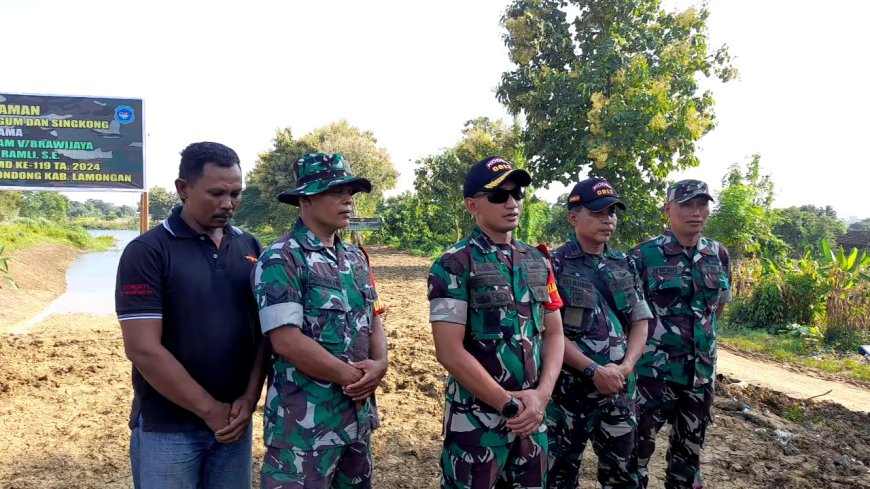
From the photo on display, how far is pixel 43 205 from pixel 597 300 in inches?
2160

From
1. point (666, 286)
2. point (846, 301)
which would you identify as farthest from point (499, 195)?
point (846, 301)

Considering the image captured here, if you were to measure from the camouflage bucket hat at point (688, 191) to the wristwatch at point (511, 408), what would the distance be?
1800 millimetres

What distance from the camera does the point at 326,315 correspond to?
2027mm

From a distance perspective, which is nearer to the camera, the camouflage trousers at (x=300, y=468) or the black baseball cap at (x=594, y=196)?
the camouflage trousers at (x=300, y=468)

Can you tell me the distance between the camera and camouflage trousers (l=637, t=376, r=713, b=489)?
303 cm

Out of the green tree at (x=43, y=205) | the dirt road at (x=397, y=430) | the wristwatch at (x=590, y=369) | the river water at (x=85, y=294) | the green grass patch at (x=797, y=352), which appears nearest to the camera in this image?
the wristwatch at (x=590, y=369)

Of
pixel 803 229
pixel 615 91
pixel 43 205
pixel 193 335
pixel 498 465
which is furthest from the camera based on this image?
pixel 43 205

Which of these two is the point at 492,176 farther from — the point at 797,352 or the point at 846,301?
the point at 846,301

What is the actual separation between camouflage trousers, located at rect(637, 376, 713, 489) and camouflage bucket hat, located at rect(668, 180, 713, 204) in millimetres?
1089

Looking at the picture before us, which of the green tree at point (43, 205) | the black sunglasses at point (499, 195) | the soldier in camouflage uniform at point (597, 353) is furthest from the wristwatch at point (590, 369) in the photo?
the green tree at point (43, 205)

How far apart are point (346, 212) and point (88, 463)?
3.06 m

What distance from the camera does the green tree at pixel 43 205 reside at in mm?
36963

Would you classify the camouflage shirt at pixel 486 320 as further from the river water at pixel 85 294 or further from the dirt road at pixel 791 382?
the dirt road at pixel 791 382

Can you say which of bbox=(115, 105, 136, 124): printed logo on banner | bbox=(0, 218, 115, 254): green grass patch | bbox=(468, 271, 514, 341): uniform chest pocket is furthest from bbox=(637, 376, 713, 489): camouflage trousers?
bbox=(0, 218, 115, 254): green grass patch
